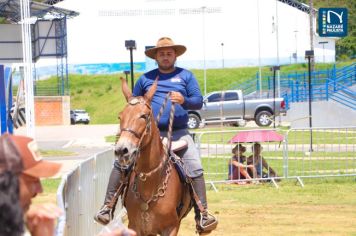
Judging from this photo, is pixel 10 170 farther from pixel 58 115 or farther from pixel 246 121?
pixel 58 115

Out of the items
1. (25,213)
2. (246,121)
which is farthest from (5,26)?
(25,213)

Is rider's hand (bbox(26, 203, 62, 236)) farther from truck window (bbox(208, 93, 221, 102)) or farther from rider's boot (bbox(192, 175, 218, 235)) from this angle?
truck window (bbox(208, 93, 221, 102))

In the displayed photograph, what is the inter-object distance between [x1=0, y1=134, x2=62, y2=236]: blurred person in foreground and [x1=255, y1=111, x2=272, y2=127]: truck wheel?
49029 mm

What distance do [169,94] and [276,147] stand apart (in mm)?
14019

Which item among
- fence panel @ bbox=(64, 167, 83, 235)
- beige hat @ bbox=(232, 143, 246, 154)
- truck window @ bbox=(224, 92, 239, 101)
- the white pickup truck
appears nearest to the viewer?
fence panel @ bbox=(64, 167, 83, 235)

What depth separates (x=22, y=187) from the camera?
3.69 metres

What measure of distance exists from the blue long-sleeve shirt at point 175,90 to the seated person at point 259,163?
10106 millimetres

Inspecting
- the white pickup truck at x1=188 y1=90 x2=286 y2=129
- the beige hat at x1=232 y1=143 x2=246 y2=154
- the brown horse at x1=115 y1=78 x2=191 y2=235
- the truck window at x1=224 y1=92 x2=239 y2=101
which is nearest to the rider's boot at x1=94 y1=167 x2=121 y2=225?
the brown horse at x1=115 y1=78 x2=191 y2=235

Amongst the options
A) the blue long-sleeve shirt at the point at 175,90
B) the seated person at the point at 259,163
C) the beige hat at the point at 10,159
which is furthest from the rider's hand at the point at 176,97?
the seated person at the point at 259,163

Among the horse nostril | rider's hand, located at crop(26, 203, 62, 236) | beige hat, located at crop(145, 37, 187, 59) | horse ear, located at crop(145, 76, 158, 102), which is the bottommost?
the horse nostril

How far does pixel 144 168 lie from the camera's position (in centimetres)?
Answer: 916

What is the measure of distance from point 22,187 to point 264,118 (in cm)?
4973

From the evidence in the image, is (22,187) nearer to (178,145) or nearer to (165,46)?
(178,145)

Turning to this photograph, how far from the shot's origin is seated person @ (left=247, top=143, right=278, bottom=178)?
20.2 m
